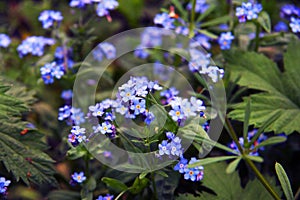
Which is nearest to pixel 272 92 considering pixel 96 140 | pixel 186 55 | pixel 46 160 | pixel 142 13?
pixel 186 55

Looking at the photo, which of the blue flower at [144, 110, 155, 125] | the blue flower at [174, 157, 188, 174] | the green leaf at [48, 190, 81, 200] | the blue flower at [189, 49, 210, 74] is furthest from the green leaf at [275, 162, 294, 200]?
the green leaf at [48, 190, 81, 200]

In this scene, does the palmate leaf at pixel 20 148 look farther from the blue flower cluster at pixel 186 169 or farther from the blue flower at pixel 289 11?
the blue flower at pixel 289 11

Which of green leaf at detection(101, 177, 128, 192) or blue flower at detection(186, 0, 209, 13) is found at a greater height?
blue flower at detection(186, 0, 209, 13)

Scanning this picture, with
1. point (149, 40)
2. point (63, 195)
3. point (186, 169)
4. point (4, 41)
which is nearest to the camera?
point (186, 169)

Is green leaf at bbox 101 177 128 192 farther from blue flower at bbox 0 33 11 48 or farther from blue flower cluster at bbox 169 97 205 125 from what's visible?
blue flower at bbox 0 33 11 48

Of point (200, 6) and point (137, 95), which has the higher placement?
point (200, 6)

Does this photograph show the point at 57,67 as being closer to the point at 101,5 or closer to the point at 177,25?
the point at 101,5

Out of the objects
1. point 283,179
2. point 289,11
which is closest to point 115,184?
point 283,179

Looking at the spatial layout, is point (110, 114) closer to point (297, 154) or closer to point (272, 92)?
point (272, 92)
